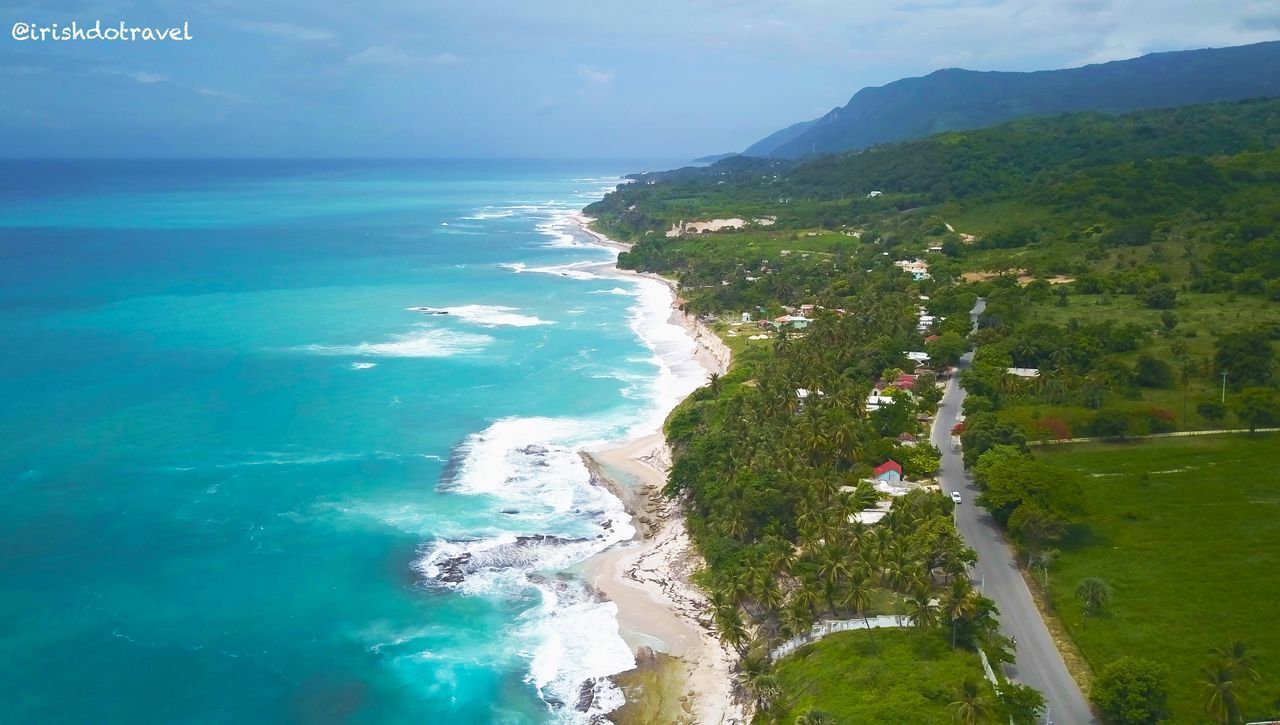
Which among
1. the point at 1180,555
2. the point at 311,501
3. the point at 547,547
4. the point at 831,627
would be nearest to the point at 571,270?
the point at 311,501

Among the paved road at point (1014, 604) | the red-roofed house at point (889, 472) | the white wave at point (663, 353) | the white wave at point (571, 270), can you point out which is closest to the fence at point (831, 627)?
the paved road at point (1014, 604)

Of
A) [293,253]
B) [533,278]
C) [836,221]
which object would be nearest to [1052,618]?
[533,278]

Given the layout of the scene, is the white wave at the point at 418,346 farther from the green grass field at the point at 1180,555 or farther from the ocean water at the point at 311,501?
the green grass field at the point at 1180,555

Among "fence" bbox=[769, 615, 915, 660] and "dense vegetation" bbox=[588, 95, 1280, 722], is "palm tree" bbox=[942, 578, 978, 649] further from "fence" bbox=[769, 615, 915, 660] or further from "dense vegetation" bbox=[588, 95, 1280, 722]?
"fence" bbox=[769, 615, 915, 660]

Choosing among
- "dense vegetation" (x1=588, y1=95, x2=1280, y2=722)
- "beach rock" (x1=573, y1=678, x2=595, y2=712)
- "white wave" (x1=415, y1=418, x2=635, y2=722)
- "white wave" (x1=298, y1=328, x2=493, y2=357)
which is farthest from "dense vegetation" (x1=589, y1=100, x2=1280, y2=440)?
"beach rock" (x1=573, y1=678, x2=595, y2=712)

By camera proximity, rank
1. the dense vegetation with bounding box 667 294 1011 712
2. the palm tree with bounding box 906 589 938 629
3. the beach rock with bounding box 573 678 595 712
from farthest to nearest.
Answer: the dense vegetation with bounding box 667 294 1011 712 < the beach rock with bounding box 573 678 595 712 < the palm tree with bounding box 906 589 938 629

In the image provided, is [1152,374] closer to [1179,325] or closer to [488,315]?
[1179,325]
